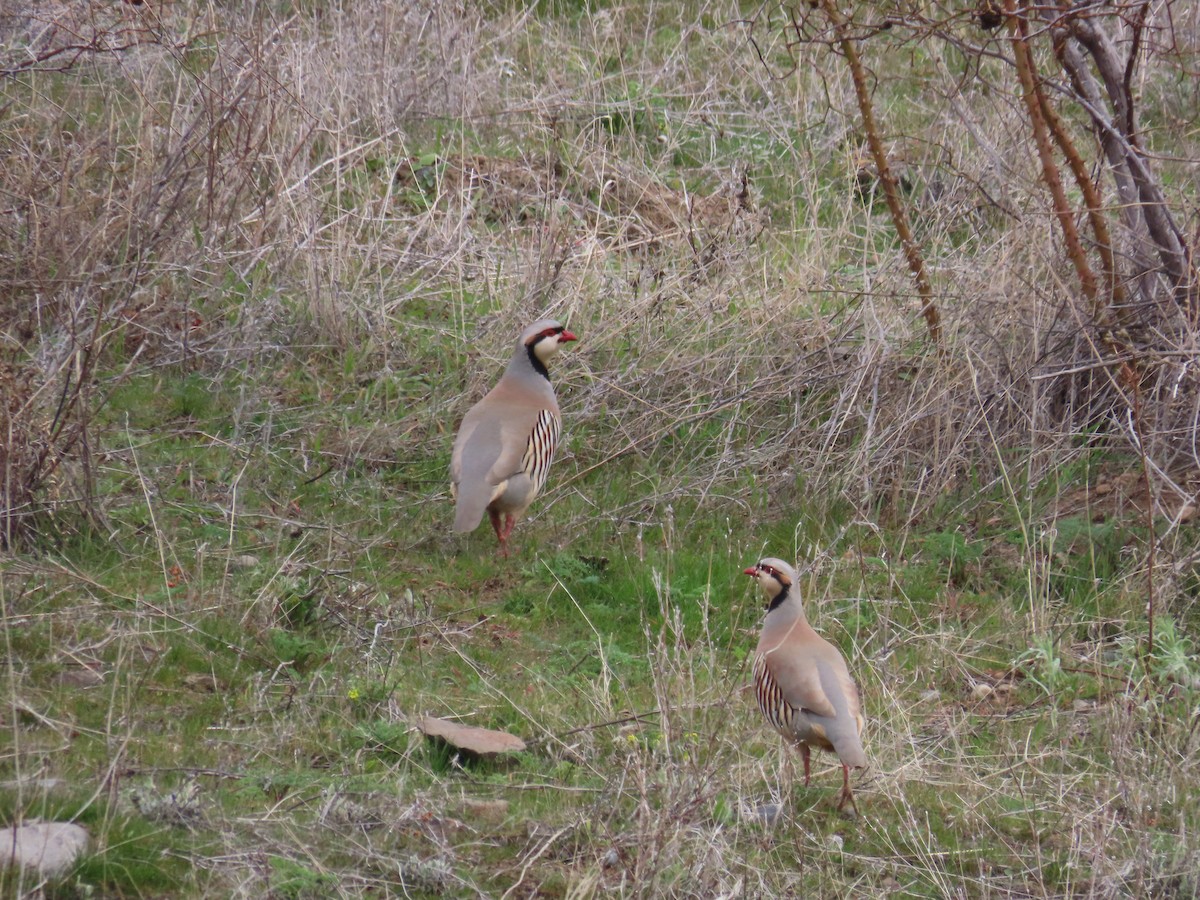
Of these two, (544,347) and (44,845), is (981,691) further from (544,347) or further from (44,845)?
(44,845)

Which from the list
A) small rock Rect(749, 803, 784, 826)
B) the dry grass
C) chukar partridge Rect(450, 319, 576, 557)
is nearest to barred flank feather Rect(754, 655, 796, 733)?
the dry grass

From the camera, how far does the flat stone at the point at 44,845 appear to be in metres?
3.20

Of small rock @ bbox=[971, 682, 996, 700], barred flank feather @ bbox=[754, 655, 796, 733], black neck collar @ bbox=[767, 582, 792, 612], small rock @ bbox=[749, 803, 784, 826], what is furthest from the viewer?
small rock @ bbox=[971, 682, 996, 700]

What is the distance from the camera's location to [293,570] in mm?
5242

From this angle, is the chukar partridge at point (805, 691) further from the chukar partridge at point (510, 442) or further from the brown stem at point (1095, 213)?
the brown stem at point (1095, 213)

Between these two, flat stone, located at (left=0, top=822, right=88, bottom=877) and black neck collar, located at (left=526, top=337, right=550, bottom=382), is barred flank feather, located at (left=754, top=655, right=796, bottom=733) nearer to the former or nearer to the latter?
flat stone, located at (left=0, top=822, right=88, bottom=877)

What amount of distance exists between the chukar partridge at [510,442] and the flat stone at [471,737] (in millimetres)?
1480

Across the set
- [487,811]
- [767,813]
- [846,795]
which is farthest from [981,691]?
[487,811]

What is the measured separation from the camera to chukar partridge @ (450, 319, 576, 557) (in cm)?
592

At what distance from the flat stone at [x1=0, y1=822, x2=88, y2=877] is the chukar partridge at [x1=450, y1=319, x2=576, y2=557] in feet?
8.53

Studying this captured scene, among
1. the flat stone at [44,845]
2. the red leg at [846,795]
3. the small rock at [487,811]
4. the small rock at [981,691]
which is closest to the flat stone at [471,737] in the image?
the small rock at [487,811]

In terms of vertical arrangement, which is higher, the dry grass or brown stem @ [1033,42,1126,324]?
brown stem @ [1033,42,1126,324]

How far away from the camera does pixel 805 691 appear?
426 centimetres

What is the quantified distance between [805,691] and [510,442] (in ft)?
7.09
